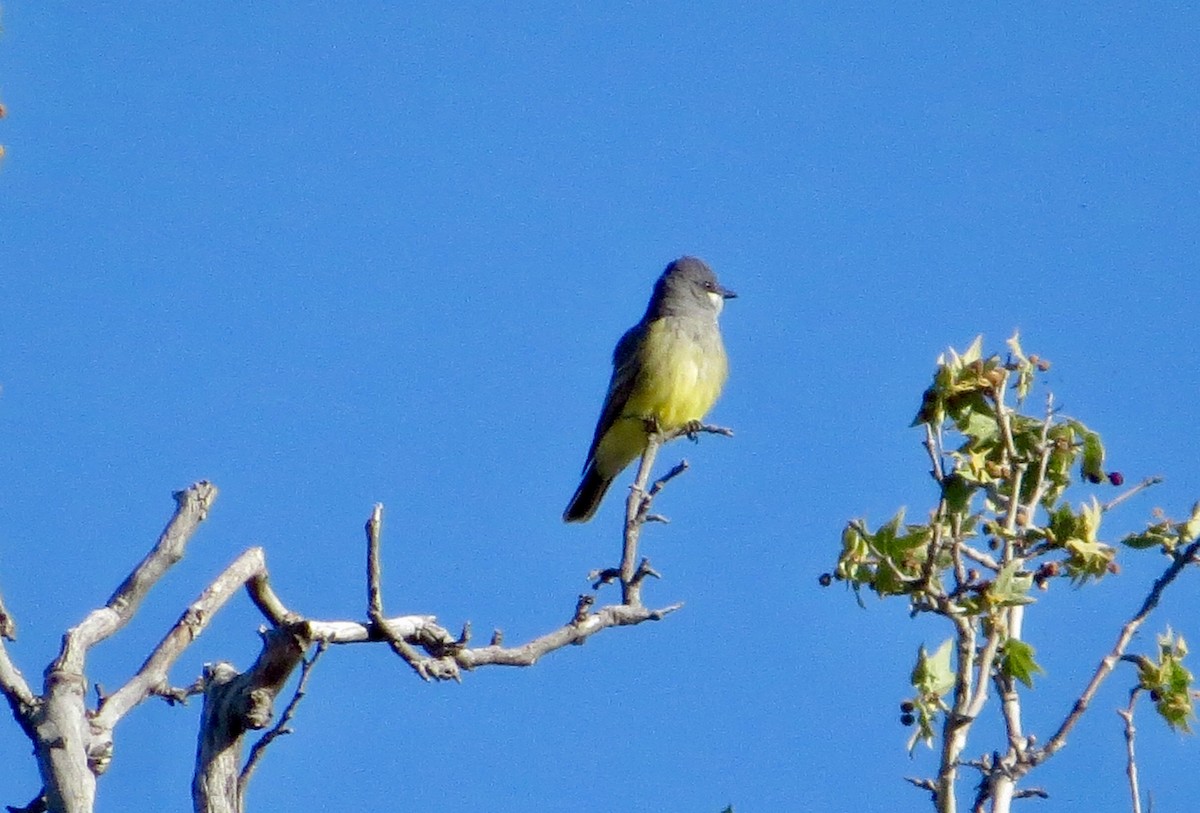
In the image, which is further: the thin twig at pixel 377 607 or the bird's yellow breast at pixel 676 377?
the bird's yellow breast at pixel 676 377

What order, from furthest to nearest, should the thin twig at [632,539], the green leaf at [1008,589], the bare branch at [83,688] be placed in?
1. the thin twig at [632,539]
2. the green leaf at [1008,589]
3. the bare branch at [83,688]

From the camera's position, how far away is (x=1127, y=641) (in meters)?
4.53

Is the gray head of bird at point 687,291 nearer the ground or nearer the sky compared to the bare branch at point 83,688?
nearer the sky

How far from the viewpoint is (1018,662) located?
4703mm

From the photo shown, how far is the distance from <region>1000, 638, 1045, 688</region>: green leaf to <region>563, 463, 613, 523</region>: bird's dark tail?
6.74 metres

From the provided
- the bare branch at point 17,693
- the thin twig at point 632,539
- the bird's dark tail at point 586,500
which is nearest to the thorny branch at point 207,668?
the bare branch at point 17,693

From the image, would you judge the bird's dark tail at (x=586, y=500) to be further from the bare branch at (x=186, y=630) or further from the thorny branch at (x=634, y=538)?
the bare branch at (x=186, y=630)

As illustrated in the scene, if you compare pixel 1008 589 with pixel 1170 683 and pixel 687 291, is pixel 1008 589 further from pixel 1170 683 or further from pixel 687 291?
pixel 687 291

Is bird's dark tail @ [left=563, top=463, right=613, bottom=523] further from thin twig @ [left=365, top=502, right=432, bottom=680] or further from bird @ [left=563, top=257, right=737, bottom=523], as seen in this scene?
thin twig @ [left=365, top=502, right=432, bottom=680]

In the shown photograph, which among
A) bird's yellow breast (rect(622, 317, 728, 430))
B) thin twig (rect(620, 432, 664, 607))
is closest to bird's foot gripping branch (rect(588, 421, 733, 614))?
thin twig (rect(620, 432, 664, 607))

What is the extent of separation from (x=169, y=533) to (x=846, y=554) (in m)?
1.76

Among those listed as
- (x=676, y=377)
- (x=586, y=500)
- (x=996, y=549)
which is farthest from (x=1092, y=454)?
(x=586, y=500)

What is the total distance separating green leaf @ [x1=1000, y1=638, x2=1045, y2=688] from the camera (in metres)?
4.68

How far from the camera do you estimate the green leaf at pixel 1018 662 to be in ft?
15.3
